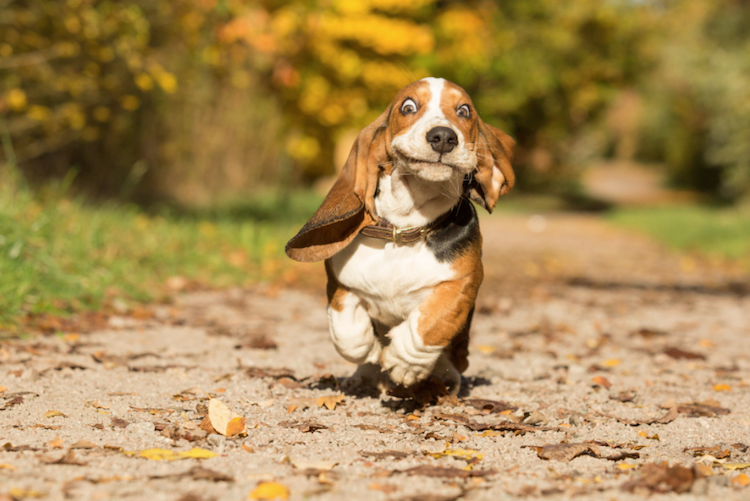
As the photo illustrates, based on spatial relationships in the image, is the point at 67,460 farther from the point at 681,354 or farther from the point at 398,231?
the point at 681,354

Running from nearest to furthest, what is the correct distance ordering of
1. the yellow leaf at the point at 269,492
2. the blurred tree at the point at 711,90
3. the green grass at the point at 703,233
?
1. the yellow leaf at the point at 269,492
2. the green grass at the point at 703,233
3. the blurred tree at the point at 711,90

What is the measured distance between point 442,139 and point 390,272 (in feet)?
1.80

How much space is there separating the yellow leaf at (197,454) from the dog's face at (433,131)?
1176mm

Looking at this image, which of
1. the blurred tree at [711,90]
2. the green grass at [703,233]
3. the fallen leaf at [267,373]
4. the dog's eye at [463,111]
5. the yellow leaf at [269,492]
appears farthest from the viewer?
the blurred tree at [711,90]

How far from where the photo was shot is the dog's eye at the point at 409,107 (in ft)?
9.63

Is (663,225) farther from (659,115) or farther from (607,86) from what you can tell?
(659,115)

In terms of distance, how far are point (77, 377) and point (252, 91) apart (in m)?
10.1

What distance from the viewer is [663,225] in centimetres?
1550

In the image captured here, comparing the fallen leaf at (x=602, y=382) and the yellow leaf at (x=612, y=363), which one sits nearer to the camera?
the fallen leaf at (x=602, y=382)

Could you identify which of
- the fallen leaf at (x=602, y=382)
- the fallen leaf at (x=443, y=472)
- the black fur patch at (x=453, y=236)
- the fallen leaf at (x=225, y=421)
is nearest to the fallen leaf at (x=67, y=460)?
the fallen leaf at (x=225, y=421)

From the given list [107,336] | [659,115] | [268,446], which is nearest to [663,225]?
[107,336]

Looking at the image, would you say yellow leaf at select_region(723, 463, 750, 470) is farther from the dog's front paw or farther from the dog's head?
the dog's head

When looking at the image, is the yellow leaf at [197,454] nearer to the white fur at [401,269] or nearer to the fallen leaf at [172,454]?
the fallen leaf at [172,454]

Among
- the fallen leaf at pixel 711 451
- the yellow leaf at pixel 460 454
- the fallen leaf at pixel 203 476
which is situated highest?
the fallen leaf at pixel 711 451
